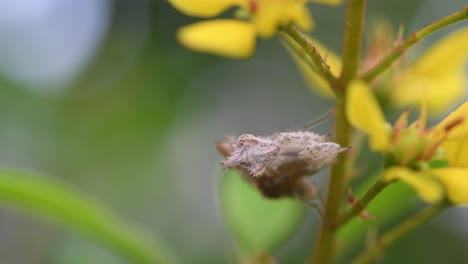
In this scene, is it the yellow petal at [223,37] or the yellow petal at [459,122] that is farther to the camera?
the yellow petal at [223,37]

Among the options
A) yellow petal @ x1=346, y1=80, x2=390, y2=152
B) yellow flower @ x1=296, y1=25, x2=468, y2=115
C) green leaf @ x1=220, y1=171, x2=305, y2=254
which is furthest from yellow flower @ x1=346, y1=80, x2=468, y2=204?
green leaf @ x1=220, y1=171, x2=305, y2=254

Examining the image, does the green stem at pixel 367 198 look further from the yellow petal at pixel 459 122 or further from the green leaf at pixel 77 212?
the green leaf at pixel 77 212

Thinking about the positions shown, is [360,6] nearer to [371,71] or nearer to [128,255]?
[371,71]

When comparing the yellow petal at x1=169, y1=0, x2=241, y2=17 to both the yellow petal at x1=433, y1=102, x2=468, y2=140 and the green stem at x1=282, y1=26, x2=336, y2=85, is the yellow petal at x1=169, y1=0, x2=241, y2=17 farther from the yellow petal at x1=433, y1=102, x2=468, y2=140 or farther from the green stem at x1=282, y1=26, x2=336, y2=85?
the yellow petal at x1=433, y1=102, x2=468, y2=140

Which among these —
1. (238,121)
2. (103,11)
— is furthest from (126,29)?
(238,121)

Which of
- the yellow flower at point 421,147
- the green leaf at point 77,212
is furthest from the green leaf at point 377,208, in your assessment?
the green leaf at point 77,212

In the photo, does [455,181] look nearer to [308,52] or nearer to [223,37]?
[308,52]

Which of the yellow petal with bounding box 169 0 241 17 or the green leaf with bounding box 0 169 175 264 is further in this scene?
the green leaf with bounding box 0 169 175 264
